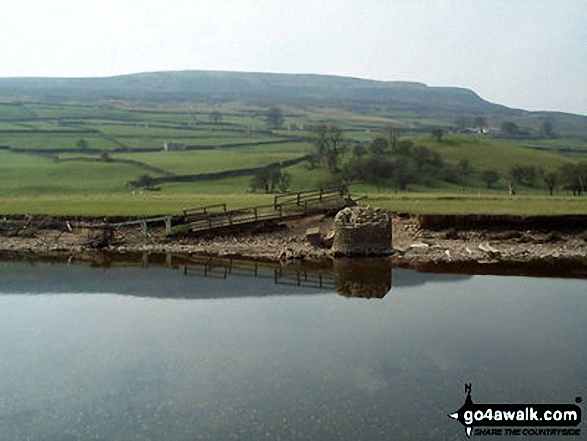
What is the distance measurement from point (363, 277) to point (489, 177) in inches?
2337

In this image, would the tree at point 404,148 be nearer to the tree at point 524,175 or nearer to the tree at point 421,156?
the tree at point 421,156

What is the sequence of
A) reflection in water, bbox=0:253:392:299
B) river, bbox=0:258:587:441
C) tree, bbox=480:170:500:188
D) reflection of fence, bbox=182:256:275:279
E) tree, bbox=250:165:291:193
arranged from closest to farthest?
river, bbox=0:258:587:441
reflection in water, bbox=0:253:392:299
reflection of fence, bbox=182:256:275:279
tree, bbox=250:165:291:193
tree, bbox=480:170:500:188

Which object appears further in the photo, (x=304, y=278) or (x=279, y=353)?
(x=304, y=278)

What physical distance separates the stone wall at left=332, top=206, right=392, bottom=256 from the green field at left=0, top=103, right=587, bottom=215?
6.91 meters

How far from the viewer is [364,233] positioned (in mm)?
39625

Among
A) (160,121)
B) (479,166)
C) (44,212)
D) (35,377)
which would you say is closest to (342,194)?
(44,212)

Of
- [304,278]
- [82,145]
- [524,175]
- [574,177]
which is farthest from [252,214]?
[82,145]

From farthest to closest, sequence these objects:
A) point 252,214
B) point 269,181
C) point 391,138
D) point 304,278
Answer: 1. point 391,138
2. point 269,181
3. point 252,214
4. point 304,278

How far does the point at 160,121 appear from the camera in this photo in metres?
164

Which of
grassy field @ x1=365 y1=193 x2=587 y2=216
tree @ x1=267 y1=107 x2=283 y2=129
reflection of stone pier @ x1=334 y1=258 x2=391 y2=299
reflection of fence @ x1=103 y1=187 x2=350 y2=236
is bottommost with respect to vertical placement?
reflection of stone pier @ x1=334 y1=258 x2=391 y2=299

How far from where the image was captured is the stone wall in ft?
130

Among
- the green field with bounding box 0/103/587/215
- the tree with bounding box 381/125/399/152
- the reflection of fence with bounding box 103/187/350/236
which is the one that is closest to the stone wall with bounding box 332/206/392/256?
the reflection of fence with bounding box 103/187/350/236

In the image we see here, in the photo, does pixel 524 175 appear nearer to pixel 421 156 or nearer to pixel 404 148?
pixel 421 156

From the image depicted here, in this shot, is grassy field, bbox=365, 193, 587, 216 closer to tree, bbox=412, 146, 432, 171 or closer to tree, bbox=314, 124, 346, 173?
tree, bbox=314, 124, 346, 173
